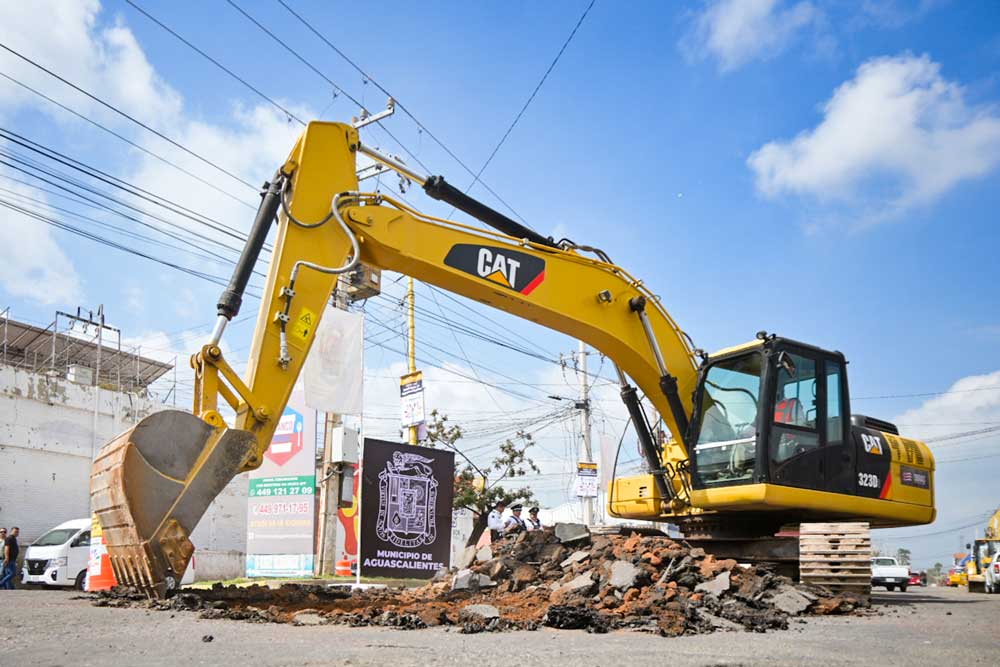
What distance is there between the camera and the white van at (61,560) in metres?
17.3

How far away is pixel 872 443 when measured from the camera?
10.4m

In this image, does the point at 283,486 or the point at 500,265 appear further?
the point at 283,486

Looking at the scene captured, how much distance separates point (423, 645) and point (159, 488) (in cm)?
277

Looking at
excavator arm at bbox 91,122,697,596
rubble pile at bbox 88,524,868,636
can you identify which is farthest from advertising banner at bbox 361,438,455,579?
excavator arm at bbox 91,122,697,596

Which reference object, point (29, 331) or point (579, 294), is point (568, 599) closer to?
point (579, 294)

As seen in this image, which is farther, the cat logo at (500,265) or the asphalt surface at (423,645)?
the cat logo at (500,265)

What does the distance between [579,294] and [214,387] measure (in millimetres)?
4445

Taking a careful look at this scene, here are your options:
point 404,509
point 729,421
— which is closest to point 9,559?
point 404,509

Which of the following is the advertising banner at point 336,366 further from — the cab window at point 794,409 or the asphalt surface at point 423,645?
the cab window at point 794,409

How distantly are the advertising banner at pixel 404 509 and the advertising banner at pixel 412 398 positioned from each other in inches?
98.9

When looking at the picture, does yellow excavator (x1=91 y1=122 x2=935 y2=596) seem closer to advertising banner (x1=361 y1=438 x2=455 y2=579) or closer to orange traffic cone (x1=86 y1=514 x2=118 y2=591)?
advertising banner (x1=361 y1=438 x2=455 y2=579)

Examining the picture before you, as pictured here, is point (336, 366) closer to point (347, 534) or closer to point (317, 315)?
point (347, 534)

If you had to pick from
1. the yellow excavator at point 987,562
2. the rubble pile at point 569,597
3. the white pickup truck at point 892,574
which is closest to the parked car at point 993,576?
the yellow excavator at point 987,562

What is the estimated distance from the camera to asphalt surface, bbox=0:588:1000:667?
4.79 metres
